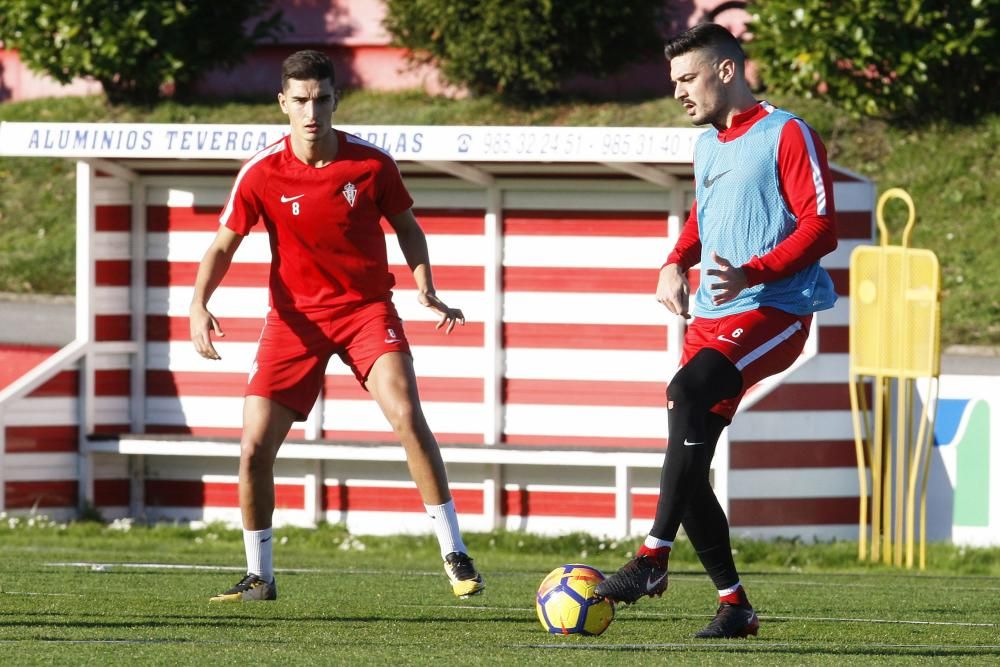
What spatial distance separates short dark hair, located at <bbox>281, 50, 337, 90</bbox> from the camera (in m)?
7.86

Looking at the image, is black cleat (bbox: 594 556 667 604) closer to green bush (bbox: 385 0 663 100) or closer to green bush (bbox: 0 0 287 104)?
green bush (bbox: 385 0 663 100)

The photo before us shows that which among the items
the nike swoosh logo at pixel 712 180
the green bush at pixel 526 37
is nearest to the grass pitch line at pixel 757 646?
the nike swoosh logo at pixel 712 180

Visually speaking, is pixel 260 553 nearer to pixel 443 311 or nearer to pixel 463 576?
pixel 463 576

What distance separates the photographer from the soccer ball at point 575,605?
686 cm

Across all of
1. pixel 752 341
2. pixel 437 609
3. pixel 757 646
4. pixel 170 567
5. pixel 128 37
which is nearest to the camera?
pixel 757 646

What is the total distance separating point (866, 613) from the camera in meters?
8.31

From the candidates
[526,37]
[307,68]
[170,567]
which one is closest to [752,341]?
[307,68]

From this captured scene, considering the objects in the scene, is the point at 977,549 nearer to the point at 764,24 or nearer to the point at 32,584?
the point at 32,584

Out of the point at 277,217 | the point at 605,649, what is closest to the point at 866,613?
the point at 605,649

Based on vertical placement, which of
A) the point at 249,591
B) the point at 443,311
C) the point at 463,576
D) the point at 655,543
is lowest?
the point at 249,591

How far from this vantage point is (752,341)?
6773mm

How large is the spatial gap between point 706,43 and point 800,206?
2.16 feet

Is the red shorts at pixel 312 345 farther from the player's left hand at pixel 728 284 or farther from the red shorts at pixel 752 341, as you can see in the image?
the player's left hand at pixel 728 284

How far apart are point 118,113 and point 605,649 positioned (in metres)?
22.9
